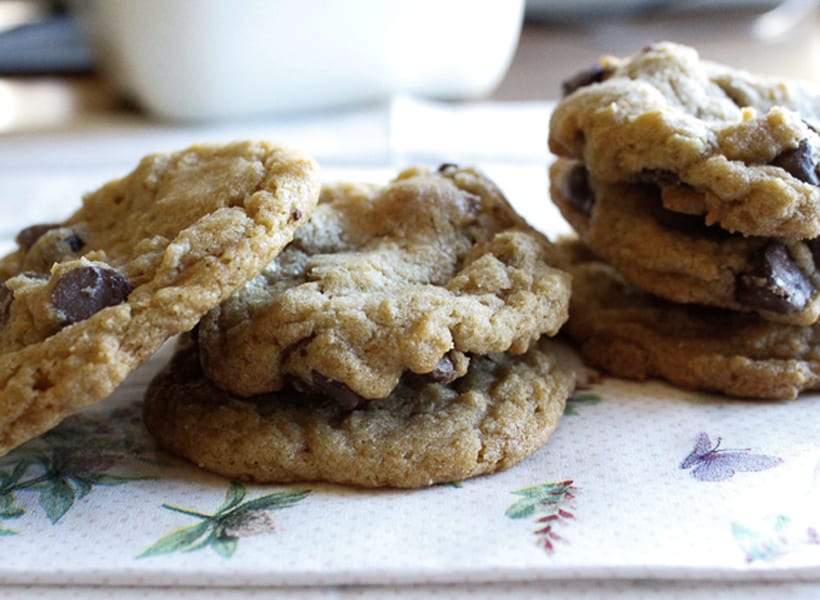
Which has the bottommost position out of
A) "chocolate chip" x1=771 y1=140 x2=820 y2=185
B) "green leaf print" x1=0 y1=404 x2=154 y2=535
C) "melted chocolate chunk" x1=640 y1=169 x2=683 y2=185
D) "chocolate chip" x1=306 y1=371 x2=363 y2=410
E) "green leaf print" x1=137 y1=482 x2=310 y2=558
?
"green leaf print" x1=0 y1=404 x2=154 y2=535

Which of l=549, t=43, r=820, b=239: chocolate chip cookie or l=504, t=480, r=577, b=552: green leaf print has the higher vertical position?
l=549, t=43, r=820, b=239: chocolate chip cookie

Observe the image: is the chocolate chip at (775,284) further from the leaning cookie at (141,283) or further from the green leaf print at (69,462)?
the green leaf print at (69,462)

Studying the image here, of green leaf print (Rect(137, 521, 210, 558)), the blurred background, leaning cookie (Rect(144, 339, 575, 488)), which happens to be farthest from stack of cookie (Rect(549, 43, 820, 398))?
the blurred background

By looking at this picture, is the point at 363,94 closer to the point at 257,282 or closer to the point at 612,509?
the point at 257,282

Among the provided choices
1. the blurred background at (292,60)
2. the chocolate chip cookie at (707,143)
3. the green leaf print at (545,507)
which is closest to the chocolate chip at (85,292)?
the green leaf print at (545,507)

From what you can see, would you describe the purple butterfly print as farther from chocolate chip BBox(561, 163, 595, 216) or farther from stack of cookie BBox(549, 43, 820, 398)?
chocolate chip BBox(561, 163, 595, 216)

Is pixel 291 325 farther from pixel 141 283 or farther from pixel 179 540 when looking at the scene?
pixel 179 540

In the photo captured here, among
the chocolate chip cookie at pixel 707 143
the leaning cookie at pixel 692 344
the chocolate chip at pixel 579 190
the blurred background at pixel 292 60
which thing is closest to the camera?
the chocolate chip cookie at pixel 707 143
